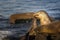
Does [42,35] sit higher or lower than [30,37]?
higher

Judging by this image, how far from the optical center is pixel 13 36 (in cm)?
273

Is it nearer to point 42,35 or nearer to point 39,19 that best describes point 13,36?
point 39,19

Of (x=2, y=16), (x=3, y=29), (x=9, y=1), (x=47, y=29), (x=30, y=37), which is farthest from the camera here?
(x=9, y=1)

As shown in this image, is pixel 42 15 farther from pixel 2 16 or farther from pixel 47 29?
pixel 2 16

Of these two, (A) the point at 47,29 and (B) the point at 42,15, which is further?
(B) the point at 42,15

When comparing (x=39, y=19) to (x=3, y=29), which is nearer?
(x=39, y=19)

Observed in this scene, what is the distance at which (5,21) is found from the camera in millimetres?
3639

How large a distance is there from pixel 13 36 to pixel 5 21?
0.95 metres

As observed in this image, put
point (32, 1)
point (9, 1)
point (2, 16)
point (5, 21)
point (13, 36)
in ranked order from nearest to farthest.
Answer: point (13, 36) → point (5, 21) → point (2, 16) → point (32, 1) → point (9, 1)

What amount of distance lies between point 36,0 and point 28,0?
0.77 feet

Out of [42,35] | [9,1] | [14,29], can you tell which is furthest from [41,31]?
[9,1]

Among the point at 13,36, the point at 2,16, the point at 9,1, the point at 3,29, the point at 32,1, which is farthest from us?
the point at 9,1

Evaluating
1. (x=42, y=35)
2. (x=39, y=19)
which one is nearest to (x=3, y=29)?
(x=39, y=19)

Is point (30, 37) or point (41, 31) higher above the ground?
point (41, 31)
